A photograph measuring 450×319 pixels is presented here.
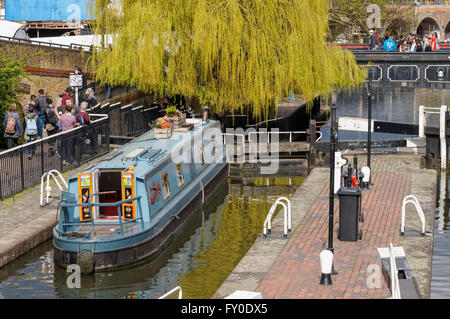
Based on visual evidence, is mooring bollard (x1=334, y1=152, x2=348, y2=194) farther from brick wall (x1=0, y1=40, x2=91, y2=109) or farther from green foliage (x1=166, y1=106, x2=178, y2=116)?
brick wall (x1=0, y1=40, x2=91, y2=109)

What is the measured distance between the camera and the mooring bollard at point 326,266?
1324 centimetres

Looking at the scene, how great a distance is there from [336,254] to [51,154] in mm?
10419

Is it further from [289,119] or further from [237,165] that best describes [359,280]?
[289,119]

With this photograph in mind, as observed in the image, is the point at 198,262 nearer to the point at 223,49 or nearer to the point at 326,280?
the point at 326,280

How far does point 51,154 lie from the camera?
75.3 feet

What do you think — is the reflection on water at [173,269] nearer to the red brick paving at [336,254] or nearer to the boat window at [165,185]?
the boat window at [165,185]

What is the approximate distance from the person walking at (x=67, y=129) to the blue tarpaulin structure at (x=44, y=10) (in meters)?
21.7

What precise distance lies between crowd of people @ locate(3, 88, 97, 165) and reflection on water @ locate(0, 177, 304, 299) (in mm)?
5258

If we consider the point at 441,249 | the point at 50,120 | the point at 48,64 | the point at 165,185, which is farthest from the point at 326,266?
the point at 48,64

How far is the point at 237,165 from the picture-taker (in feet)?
88.3

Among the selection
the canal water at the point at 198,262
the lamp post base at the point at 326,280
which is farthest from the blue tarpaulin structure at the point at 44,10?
the lamp post base at the point at 326,280

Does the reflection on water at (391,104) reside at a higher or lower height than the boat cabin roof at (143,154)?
lower
